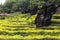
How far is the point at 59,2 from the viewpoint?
3488 cm

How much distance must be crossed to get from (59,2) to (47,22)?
7102 millimetres

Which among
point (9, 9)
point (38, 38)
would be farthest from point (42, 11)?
point (9, 9)

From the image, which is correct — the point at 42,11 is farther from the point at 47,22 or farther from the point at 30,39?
the point at 30,39

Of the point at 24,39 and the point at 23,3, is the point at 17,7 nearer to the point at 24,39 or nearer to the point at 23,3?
the point at 23,3

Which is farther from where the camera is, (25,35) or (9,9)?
(9,9)

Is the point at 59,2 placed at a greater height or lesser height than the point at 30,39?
greater

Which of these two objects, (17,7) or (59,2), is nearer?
(59,2)

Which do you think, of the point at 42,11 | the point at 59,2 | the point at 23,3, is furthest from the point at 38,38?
the point at 23,3

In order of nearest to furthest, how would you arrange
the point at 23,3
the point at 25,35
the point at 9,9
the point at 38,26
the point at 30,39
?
the point at 30,39 < the point at 25,35 < the point at 38,26 < the point at 23,3 < the point at 9,9

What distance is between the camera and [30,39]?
61.6ft

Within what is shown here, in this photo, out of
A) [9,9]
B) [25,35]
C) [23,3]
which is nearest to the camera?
[25,35]

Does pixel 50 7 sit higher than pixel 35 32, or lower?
higher

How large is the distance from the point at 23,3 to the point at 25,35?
Result: 63.8 metres

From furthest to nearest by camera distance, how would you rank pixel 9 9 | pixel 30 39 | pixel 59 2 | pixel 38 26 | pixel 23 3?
pixel 9 9, pixel 23 3, pixel 59 2, pixel 38 26, pixel 30 39
